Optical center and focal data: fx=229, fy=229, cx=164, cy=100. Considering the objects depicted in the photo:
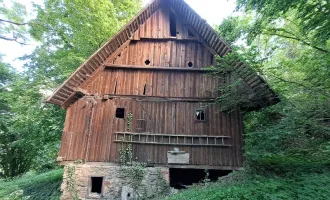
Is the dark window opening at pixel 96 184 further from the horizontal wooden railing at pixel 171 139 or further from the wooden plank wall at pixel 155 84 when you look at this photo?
the wooden plank wall at pixel 155 84

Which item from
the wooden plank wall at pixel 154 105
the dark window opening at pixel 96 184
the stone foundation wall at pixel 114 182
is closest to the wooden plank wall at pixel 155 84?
the wooden plank wall at pixel 154 105

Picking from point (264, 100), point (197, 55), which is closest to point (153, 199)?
point (264, 100)

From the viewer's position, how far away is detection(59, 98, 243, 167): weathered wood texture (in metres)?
9.77

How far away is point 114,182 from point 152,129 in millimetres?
2673

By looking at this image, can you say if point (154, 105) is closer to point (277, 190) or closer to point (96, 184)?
point (96, 184)

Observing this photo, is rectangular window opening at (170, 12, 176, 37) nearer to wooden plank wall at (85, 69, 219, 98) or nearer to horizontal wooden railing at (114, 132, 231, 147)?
wooden plank wall at (85, 69, 219, 98)

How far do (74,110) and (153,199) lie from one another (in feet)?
17.0

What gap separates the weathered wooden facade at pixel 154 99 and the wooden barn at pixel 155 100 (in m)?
0.04

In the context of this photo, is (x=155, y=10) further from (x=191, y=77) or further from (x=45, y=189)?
(x=45, y=189)

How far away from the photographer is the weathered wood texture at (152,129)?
9.77 metres

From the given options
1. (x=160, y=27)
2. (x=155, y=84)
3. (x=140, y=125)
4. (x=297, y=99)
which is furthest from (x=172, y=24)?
(x=297, y=99)

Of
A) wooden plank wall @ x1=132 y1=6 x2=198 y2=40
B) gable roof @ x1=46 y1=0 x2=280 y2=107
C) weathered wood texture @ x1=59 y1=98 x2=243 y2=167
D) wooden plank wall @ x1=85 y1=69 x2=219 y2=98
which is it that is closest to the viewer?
gable roof @ x1=46 y1=0 x2=280 y2=107

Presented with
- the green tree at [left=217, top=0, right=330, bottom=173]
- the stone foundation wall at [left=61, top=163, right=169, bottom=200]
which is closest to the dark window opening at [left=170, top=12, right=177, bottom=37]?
the green tree at [left=217, top=0, right=330, bottom=173]

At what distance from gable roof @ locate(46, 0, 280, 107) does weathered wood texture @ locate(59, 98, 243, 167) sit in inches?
36.5
